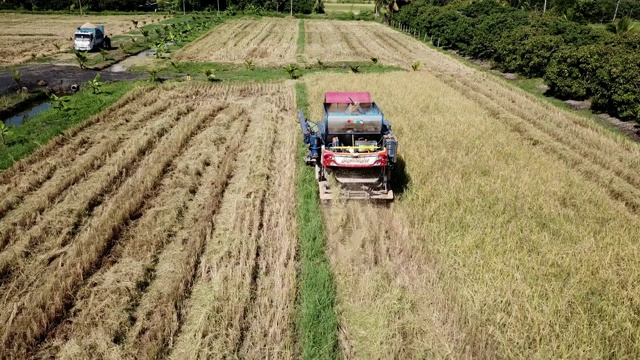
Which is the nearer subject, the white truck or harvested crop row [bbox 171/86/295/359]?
harvested crop row [bbox 171/86/295/359]

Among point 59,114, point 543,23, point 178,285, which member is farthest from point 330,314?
point 543,23

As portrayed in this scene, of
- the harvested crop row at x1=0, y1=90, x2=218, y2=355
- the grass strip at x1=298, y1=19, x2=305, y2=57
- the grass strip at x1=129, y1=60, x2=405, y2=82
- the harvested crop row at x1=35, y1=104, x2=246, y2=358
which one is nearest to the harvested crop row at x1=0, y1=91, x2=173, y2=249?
the harvested crop row at x1=0, y1=90, x2=218, y2=355

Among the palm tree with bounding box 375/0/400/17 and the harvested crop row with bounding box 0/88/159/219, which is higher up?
the palm tree with bounding box 375/0/400/17

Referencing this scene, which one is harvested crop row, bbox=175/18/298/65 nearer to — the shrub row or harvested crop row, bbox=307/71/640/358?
the shrub row

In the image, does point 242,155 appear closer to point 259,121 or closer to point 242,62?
point 259,121

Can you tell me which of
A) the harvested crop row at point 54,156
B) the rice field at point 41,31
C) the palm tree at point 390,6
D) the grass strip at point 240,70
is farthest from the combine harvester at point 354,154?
the palm tree at point 390,6

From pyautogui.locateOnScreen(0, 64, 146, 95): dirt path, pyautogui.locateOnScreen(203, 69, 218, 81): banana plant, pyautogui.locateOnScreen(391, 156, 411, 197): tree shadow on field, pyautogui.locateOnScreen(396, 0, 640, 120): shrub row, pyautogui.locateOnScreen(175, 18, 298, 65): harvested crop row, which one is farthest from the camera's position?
pyautogui.locateOnScreen(175, 18, 298, 65): harvested crop row
